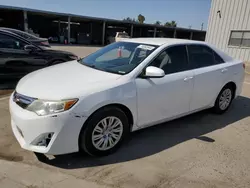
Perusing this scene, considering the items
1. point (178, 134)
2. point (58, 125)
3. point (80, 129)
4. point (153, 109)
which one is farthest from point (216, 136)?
point (58, 125)

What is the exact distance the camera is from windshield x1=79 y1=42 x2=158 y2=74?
342cm

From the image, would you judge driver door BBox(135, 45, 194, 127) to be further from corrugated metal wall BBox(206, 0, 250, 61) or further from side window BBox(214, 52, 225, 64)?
corrugated metal wall BBox(206, 0, 250, 61)

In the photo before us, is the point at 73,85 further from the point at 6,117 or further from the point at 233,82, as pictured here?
the point at 233,82

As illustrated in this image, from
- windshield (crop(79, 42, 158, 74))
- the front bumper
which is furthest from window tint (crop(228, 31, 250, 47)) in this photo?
the front bumper

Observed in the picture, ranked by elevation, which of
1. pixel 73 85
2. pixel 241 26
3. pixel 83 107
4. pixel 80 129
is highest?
pixel 241 26

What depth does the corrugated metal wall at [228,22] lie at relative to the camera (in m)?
16.9

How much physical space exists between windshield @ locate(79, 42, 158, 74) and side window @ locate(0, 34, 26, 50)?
9.15 ft

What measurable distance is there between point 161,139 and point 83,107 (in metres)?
1.58

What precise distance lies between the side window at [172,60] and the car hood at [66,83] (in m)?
0.80

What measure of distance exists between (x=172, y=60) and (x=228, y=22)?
55.5 ft

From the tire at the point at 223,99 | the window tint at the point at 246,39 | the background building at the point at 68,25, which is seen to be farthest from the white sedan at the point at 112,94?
the background building at the point at 68,25

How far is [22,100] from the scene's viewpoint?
2842 millimetres

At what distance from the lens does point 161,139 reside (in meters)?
3.73

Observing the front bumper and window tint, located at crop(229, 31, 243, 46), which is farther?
window tint, located at crop(229, 31, 243, 46)
